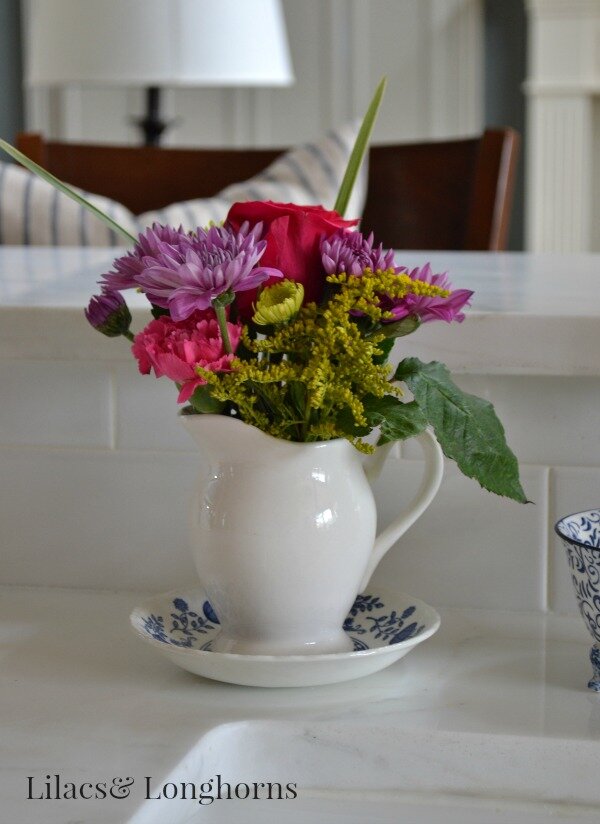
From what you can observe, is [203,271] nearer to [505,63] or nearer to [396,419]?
[396,419]

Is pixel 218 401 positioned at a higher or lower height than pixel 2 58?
lower

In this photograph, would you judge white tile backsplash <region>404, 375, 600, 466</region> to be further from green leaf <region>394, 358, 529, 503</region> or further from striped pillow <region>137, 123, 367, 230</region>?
striped pillow <region>137, 123, 367, 230</region>

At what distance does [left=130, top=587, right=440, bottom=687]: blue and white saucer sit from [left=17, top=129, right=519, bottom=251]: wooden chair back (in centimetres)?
139

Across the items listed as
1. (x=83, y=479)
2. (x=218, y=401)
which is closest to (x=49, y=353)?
(x=83, y=479)

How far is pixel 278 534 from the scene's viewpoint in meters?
0.57

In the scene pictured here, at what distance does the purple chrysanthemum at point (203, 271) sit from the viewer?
0.50m

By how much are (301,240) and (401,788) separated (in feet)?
0.85

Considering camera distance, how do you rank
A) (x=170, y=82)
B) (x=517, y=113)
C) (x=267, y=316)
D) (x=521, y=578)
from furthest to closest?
(x=517, y=113), (x=170, y=82), (x=521, y=578), (x=267, y=316)

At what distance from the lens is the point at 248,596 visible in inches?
22.9

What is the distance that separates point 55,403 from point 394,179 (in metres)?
1.52

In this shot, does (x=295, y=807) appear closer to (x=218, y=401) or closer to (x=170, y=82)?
→ (x=218, y=401)

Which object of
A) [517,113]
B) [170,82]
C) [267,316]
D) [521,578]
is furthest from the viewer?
[517,113]

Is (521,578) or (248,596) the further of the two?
(521,578)

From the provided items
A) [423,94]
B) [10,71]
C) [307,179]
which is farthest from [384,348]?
[10,71]
